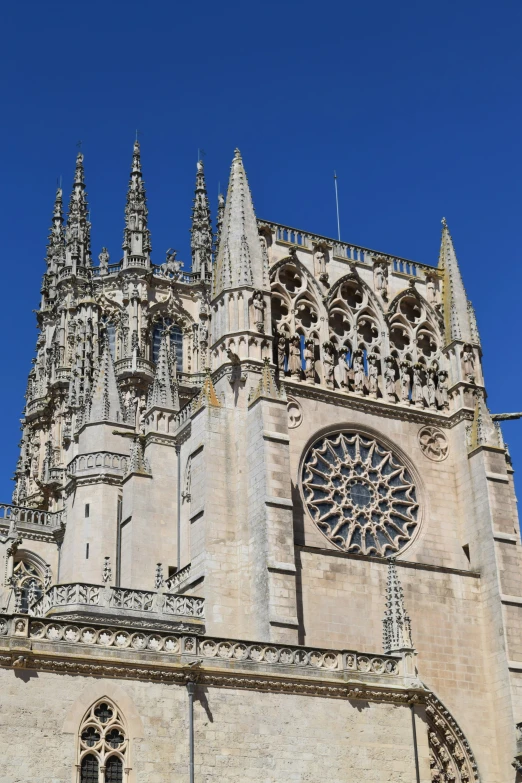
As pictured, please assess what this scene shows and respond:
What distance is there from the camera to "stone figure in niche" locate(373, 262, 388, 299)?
125 feet

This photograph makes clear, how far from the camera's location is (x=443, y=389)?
37531 mm

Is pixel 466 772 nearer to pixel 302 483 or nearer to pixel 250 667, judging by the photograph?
pixel 302 483

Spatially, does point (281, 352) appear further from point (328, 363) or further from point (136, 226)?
point (136, 226)

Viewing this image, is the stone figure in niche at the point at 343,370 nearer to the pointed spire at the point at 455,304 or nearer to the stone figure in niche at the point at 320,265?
the stone figure in niche at the point at 320,265

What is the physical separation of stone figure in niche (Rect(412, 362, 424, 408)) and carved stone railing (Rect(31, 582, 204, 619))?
35.2ft

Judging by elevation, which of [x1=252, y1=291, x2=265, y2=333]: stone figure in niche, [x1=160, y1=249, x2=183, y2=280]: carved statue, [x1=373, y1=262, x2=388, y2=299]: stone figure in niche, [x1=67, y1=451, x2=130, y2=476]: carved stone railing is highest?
[x1=160, y1=249, x2=183, y2=280]: carved statue

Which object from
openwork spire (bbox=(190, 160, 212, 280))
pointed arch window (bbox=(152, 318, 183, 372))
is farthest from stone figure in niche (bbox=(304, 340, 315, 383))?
openwork spire (bbox=(190, 160, 212, 280))

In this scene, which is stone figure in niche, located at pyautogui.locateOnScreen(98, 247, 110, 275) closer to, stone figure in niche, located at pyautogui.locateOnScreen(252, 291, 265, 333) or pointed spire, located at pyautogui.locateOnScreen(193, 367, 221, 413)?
stone figure in niche, located at pyautogui.locateOnScreen(252, 291, 265, 333)

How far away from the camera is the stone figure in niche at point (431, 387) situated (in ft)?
Result: 122

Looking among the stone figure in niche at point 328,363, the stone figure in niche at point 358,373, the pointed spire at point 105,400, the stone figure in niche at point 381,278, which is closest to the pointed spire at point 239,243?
the stone figure in niche at point 328,363

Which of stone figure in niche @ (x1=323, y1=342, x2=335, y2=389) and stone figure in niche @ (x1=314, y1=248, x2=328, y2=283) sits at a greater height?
stone figure in niche @ (x1=314, y1=248, x2=328, y2=283)

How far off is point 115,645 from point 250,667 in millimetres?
2699

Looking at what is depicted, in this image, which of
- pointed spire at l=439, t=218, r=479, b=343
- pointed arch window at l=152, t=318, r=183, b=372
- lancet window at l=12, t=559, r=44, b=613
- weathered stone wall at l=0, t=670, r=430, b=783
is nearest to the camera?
weathered stone wall at l=0, t=670, r=430, b=783

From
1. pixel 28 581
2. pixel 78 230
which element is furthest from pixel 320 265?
pixel 78 230
